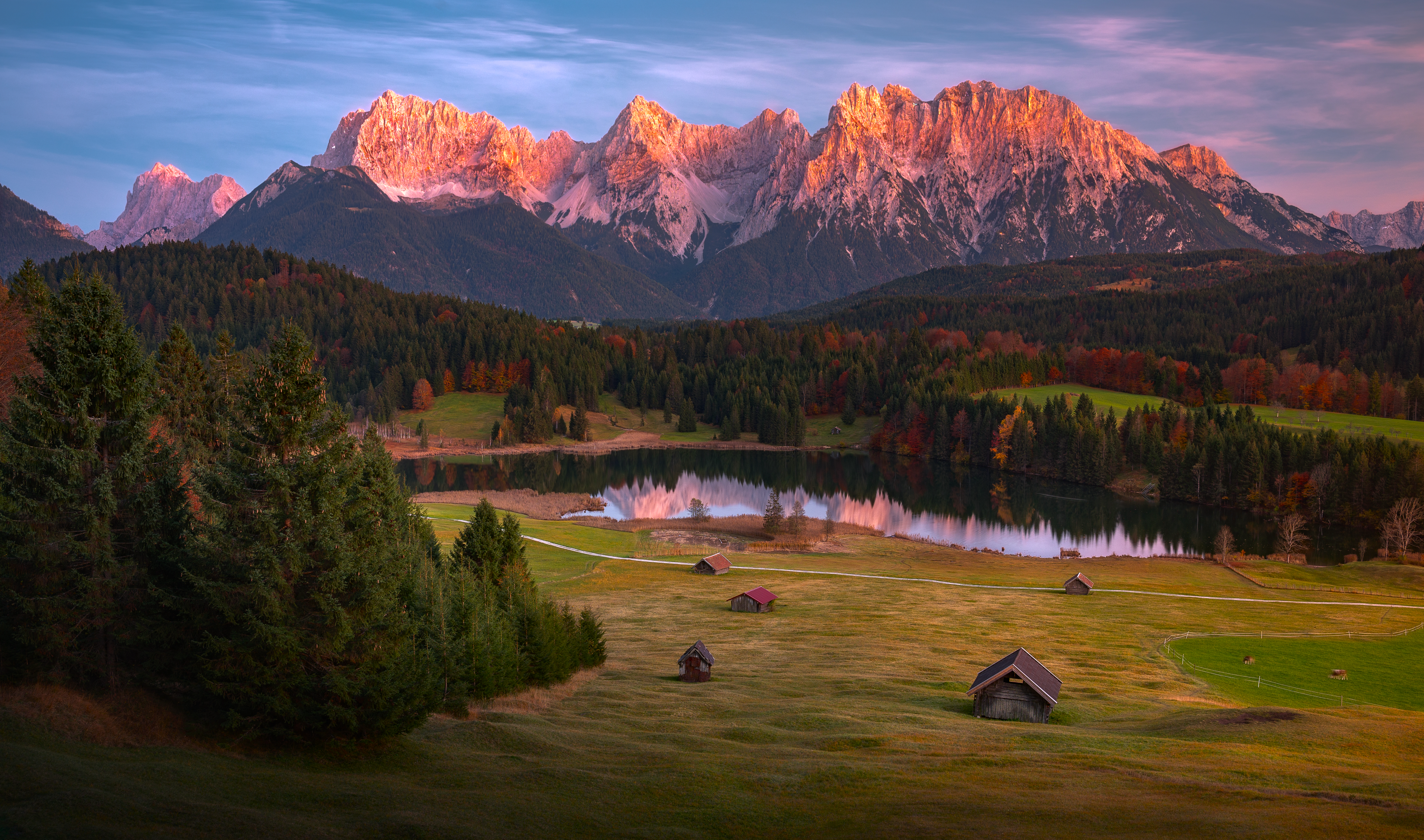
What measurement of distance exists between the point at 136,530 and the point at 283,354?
7.29 metres

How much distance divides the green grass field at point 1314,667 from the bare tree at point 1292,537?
28.1 metres

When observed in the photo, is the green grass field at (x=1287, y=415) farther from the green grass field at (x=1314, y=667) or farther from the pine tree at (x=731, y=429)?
the green grass field at (x=1314, y=667)

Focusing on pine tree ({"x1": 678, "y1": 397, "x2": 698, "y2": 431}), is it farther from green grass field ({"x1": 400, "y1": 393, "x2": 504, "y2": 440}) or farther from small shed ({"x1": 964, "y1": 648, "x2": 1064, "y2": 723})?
small shed ({"x1": 964, "y1": 648, "x2": 1064, "y2": 723})

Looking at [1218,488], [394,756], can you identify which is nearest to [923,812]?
[394,756]

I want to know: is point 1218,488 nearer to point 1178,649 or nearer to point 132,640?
point 1178,649

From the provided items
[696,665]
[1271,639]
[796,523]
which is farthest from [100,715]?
[796,523]

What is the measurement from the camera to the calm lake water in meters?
95.5

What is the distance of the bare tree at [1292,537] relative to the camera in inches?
3295

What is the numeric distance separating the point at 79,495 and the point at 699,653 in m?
26.1

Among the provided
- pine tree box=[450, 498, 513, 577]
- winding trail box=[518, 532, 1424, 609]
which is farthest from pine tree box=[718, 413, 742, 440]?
pine tree box=[450, 498, 513, 577]

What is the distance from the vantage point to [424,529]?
42656mm

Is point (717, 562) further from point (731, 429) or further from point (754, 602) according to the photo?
point (731, 429)

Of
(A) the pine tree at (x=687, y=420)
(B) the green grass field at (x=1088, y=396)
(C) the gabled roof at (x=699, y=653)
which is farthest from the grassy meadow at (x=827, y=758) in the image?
(A) the pine tree at (x=687, y=420)

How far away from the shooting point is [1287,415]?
5674 inches
